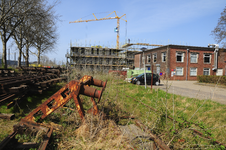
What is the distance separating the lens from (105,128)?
319cm

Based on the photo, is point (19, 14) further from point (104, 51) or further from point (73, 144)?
point (104, 51)

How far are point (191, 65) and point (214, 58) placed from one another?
5557mm

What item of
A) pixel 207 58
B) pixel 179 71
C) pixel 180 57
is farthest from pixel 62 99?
pixel 207 58

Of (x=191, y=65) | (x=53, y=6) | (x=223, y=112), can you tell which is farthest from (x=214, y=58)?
(x=53, y=6)

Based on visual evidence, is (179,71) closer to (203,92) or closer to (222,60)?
(222,60)

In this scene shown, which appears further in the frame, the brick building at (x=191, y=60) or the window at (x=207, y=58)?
the window at (x=207, y=58)

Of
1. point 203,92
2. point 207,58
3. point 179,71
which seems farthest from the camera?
point 207,58

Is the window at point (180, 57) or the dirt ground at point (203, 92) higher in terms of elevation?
the window at point (180, 57)

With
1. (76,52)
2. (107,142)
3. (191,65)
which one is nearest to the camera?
(107,142)

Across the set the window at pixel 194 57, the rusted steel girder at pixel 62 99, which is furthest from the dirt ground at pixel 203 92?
the window at pixel 194 57

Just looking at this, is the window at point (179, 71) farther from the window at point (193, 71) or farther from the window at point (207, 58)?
the window at point (207, 58)

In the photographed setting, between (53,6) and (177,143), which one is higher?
(53,6)

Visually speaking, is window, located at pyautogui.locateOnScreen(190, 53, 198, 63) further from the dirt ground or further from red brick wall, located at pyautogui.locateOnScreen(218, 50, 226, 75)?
the dirt ground

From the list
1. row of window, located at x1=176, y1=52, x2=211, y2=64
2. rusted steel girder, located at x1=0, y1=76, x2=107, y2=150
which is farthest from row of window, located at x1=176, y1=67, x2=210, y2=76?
rusted steel girder, located at x1=0, y1=76, x2=107, y2=150
